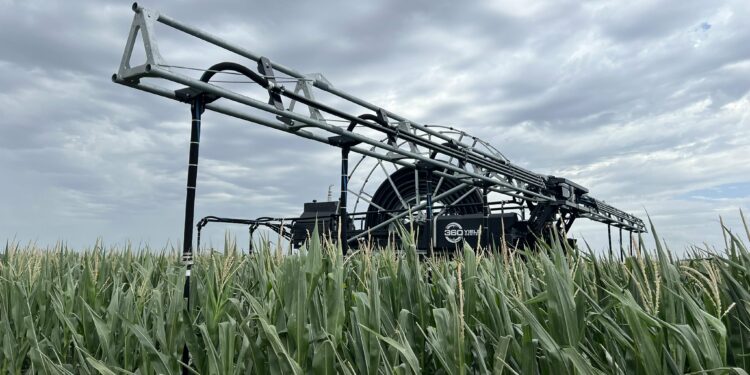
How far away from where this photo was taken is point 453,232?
44.1 feet

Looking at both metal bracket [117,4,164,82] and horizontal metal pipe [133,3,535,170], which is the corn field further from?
horizontal metal pipe [133,3,535,170]

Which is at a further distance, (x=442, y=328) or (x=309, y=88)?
(x=309, y=88)

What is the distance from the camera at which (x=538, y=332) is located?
1979mm

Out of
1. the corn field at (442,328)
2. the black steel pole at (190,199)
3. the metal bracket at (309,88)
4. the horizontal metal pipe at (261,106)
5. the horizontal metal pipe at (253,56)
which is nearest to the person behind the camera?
the corn field at (442,328)

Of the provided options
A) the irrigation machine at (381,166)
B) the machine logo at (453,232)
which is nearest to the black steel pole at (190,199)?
the irrigation machine at (381,166)

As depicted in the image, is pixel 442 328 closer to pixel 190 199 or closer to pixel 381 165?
pixel 190 199

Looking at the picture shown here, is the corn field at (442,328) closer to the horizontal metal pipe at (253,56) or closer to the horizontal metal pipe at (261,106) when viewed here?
the horizontal metal pipe at (261,106)

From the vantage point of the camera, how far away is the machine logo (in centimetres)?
1335

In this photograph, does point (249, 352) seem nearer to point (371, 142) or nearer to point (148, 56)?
point (148, 56)

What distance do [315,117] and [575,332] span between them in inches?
263

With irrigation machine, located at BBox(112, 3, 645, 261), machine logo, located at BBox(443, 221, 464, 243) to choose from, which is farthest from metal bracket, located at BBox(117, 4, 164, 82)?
machine logo, located at BBox(443, 221, 464, 243)

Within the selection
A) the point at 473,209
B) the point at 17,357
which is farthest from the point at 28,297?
the point at 473,209

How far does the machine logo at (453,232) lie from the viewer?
13.4 meters


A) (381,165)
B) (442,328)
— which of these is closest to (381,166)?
(381,165)
